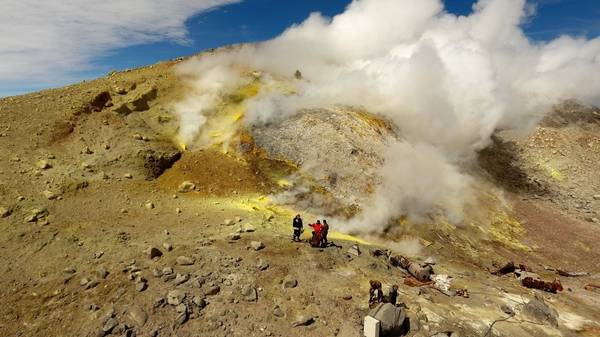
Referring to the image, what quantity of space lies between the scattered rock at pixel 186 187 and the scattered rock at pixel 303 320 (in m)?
7.90

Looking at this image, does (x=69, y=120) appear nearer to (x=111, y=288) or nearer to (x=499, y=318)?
(x=111, y=288)

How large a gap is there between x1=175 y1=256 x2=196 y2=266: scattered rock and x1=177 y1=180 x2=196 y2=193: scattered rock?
200 inches

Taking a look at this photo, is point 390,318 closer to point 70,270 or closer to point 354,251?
point 354,251

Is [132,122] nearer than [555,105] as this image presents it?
Yes

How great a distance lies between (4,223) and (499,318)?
44.7 feet

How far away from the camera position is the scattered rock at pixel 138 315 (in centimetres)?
856

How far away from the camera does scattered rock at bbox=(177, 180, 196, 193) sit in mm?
15366

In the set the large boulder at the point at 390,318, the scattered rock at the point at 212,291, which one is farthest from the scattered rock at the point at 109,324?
the large boulder at the point at 390,318

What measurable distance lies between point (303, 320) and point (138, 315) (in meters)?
3.52

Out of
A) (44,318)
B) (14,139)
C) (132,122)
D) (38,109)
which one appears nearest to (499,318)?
(44,318)

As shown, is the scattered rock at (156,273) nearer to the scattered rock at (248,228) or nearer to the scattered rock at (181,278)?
the scattered rock at (181,278)

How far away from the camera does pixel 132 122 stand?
61.1ft

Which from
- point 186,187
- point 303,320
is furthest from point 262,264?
point 186,187

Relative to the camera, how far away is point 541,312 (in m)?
10.3
